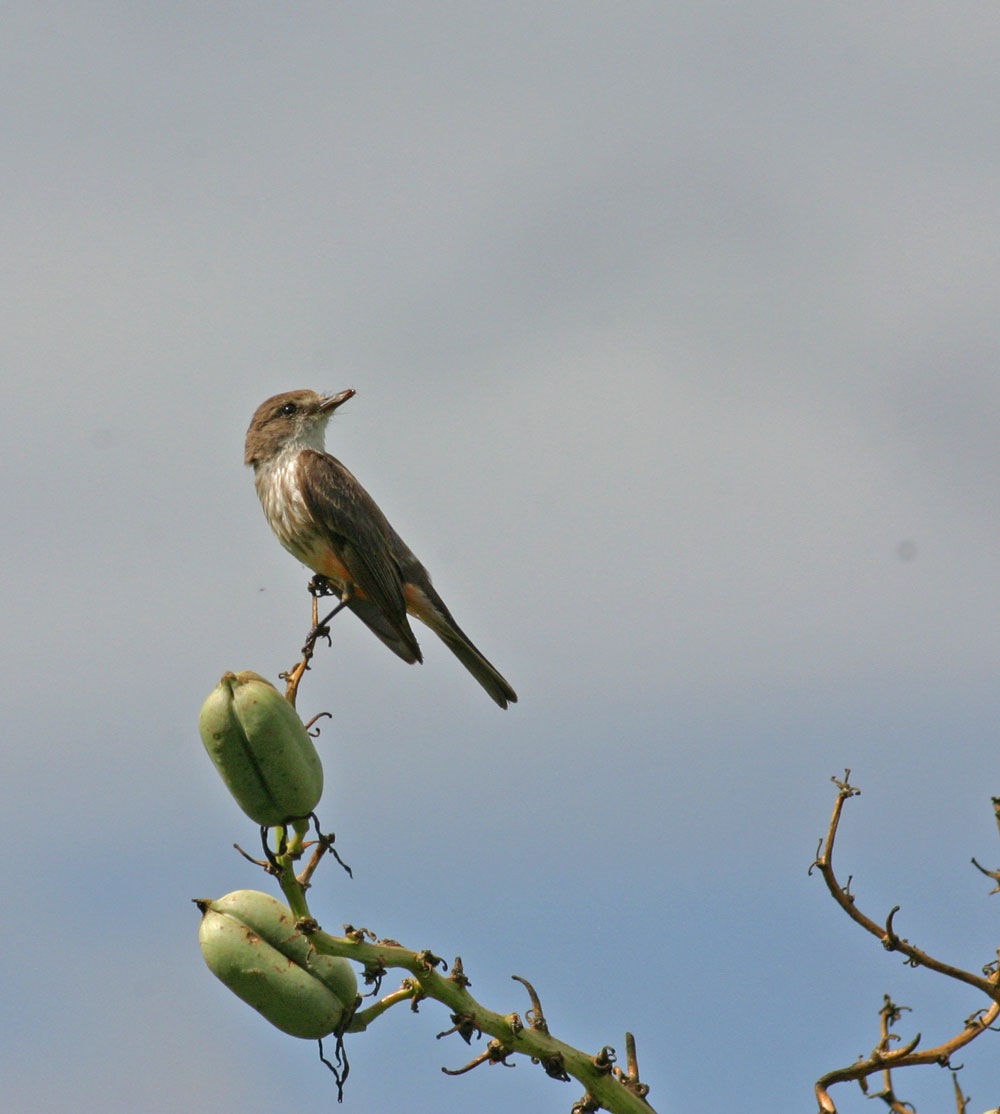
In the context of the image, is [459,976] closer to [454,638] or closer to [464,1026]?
[464,1026]

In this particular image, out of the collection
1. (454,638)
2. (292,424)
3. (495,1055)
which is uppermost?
(292,424)

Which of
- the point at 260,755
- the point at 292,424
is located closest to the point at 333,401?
the point at 292,424

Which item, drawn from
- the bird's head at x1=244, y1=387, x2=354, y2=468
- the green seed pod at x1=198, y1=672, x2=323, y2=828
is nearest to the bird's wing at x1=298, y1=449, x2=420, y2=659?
the bird's head at x1=244, y1=387, x2=354, y2=468

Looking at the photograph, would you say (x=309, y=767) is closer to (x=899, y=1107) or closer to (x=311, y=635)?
(x=899, y=1107)

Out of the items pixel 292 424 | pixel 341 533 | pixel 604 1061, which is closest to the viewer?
pixel 604 1061

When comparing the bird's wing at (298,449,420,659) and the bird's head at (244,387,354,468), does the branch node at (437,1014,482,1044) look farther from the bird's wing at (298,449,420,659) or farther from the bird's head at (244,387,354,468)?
the bird's head at (244,387,354,468)

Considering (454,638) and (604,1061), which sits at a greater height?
(454,638)

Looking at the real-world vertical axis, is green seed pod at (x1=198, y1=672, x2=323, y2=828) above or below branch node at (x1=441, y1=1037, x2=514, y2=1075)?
above
